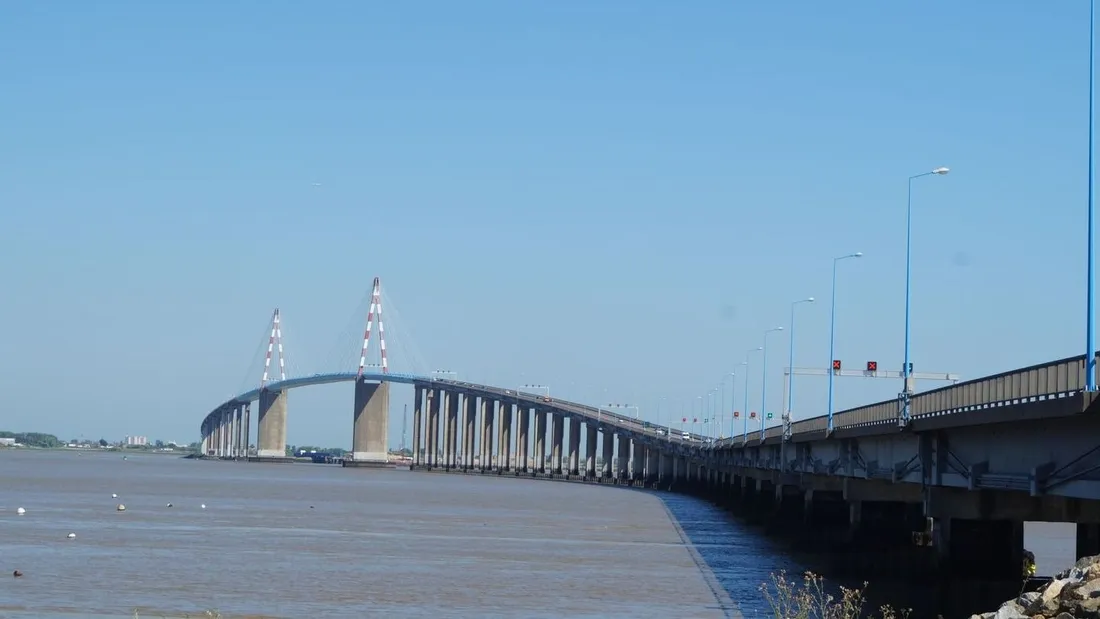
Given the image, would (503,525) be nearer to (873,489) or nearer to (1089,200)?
(873,489)

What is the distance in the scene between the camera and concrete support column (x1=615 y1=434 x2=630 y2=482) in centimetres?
15150

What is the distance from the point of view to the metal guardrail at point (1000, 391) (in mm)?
25156

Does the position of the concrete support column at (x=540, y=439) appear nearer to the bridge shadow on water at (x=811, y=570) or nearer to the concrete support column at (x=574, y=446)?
the concrete support column at (x=574, y=446)

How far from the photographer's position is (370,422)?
603ft

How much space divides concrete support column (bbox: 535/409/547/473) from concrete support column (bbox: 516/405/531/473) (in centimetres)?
134

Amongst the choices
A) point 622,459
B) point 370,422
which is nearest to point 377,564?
point 622,459

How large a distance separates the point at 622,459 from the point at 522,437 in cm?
1834

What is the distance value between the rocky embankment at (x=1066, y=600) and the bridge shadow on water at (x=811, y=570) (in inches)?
323

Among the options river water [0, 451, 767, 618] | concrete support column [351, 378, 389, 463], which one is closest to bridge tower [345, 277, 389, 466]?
concrete support column [351, 378, 389, 463]

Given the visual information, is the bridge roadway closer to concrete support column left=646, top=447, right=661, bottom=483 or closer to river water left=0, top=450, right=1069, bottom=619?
river water left=0, top=450, right=1069, bottom=619

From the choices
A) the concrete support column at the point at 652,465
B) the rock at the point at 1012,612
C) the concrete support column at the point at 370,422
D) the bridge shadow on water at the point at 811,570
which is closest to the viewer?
the rock at the point at 1012,612

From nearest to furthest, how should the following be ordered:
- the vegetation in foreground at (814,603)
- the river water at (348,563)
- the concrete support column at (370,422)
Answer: the vegetation in foreground at (814,603) < the river water at (348,563) < the concrete support column at (370,422)

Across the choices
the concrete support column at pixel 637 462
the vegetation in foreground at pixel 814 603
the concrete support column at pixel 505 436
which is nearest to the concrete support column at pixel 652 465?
Answer: the concrete support column at pixel 637 462

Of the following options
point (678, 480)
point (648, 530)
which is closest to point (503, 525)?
point (648, 530)
